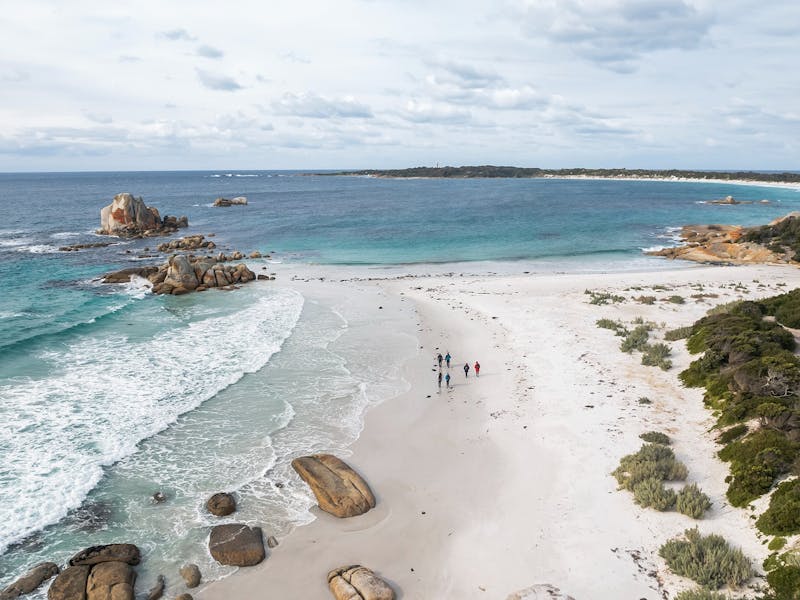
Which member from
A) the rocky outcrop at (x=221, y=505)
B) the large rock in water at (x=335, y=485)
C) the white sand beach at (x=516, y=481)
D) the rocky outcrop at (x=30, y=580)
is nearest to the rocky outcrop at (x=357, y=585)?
the white sand beach at (x=516, y=481)

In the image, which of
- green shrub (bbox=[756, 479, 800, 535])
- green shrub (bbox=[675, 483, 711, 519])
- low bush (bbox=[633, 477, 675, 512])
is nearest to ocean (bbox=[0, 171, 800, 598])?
low bush (bbox=[633, 477, 675, 512])

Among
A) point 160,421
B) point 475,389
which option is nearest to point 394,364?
point 475,389

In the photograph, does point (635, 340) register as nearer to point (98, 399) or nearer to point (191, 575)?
point (191, 575)

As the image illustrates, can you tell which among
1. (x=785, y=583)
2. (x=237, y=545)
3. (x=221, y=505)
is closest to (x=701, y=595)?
(x=785, y=583)

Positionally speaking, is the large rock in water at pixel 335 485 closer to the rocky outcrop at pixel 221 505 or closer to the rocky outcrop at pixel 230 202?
the rocky outcrop at pixel 221 505

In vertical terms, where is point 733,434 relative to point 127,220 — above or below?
below

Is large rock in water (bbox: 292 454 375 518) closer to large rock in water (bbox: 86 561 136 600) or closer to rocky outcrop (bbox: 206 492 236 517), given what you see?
rocky outcrop (bbox: 206 492 236 517)
